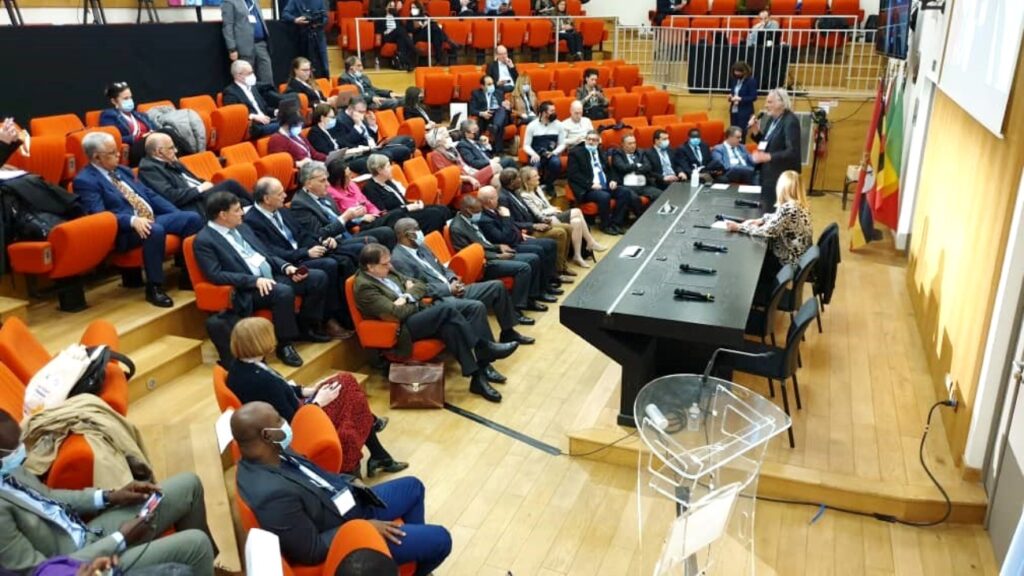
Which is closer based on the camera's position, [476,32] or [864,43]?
[864,43]

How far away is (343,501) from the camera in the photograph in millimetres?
2865

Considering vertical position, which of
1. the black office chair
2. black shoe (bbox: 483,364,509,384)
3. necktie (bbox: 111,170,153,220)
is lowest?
black shoe (bbox: 483,364,509,384)

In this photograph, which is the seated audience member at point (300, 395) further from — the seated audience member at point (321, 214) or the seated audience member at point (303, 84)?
the seated audience member at point (303, 84)

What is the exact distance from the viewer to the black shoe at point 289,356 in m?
4.73

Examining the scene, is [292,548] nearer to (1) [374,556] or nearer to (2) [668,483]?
(1) [374,556]

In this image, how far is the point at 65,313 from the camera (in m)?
4.83

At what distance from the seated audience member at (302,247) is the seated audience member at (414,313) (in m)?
0.46

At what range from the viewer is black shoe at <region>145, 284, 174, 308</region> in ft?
16.2

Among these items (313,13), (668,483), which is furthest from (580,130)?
(668,483)

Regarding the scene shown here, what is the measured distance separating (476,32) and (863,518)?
10692 millimetres

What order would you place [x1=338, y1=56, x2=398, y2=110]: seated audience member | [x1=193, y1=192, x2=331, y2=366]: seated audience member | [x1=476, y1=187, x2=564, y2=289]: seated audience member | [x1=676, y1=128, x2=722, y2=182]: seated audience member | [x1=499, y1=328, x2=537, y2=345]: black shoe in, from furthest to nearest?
[x1=676, y1=128, x2=722, y2=182]: seated audience member → [x1=338, y1=56, x2=398, y2=110]: seated audience member → [x1=476, y1=187, x2=564, y2=289]: seated audience member → [x1=499, y1=328, x2=537, y2=345]: black shoe → [x1=193, y1=192, x2=331, y2=366]: seated audience member

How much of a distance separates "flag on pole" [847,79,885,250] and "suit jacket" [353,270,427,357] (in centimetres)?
505

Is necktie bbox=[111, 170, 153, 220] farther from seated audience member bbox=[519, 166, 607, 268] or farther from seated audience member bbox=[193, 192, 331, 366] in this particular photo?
seated audience member bbox=[519, 166, 607, 268]

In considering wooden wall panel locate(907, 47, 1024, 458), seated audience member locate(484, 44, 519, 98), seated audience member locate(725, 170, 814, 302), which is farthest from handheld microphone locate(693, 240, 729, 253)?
seated audience member locate(484, 44, 519, 98)
